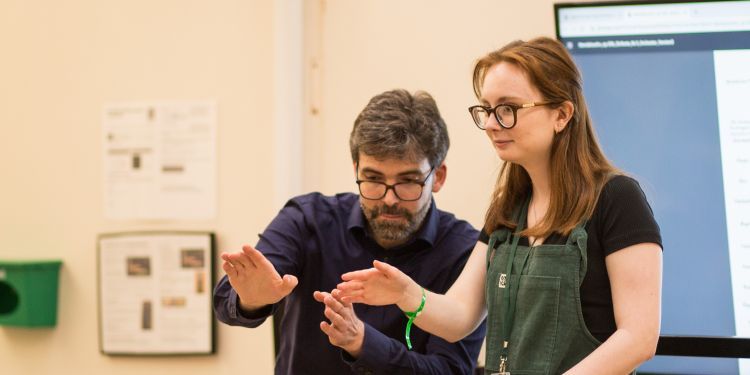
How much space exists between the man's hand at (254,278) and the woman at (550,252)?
0.51 ft

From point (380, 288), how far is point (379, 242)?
1.56ft

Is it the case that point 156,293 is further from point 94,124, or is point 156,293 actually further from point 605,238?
point 605,238

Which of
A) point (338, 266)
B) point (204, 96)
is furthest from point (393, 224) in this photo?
point (204, 96)

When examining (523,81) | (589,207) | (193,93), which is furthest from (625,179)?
(193,93)

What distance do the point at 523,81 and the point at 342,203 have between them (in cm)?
79

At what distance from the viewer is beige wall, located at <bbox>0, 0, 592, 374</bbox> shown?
2.53 m

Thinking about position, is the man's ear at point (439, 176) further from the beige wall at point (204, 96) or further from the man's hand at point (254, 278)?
the man's hand at point (254, 278)

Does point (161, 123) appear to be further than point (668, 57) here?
Yes

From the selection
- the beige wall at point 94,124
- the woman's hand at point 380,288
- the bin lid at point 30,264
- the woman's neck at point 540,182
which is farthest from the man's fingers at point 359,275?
the bin lid at point 30,264

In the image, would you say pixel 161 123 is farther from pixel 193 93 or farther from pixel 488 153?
pixel 488 153

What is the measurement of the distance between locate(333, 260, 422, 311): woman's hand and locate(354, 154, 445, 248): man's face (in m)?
0.39

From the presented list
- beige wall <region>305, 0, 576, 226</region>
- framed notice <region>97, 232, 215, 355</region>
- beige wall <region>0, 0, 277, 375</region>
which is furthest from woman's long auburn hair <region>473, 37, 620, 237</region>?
framed notice <region>97, 232, 215, 355</region>

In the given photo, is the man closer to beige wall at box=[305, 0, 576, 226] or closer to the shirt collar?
the shirt collar

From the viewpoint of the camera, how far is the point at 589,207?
1.43m
